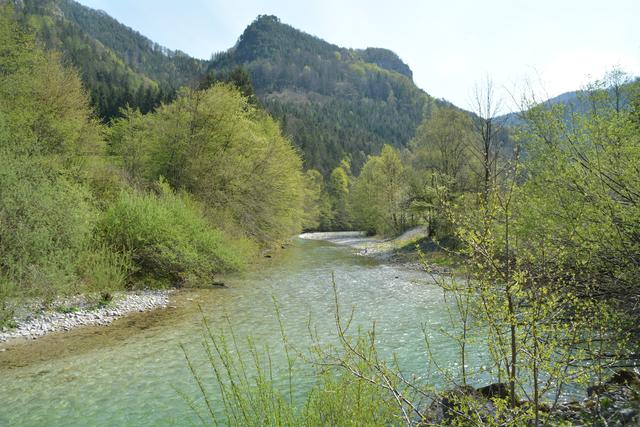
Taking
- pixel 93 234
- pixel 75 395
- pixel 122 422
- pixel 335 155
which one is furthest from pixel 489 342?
pixel 335 155

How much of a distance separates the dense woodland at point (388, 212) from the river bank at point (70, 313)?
1.51 feet

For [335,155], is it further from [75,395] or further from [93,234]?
[75,395]

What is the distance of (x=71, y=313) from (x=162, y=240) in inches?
191

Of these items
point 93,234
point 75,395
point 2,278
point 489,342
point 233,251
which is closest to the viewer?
point 489,342

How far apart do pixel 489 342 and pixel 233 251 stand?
17737 millimetres

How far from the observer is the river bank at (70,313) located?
37.2ft

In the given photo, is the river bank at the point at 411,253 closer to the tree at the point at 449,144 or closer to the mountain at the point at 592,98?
the tree at the point at 449,144

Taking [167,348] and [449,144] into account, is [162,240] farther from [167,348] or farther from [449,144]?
[449,144]

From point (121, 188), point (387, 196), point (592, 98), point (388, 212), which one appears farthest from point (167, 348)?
point (387, 196)

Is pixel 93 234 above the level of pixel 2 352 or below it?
above

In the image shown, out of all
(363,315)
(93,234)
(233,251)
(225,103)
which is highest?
(225,103)

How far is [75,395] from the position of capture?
793 centimetres

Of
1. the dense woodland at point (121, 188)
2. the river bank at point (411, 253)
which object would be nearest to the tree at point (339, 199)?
the river bank at point (411, 253)

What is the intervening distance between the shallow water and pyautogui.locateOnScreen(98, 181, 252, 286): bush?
4.56 feet
